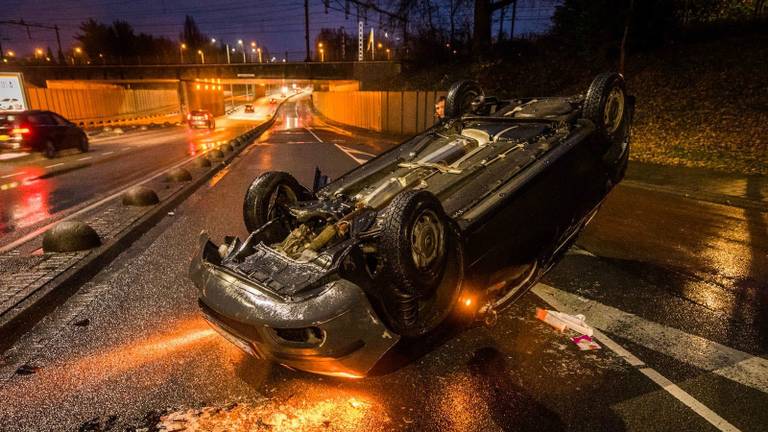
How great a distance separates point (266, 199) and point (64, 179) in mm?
9698

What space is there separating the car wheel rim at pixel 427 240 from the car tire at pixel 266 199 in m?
1.42

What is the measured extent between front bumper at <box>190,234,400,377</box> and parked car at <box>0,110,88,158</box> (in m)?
15.5

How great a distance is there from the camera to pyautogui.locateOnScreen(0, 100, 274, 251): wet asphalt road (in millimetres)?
7305

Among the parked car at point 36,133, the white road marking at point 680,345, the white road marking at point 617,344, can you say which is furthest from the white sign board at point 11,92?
the white road marking at point 680,345

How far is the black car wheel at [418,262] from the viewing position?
9.16ft

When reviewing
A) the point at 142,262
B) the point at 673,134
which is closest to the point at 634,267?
the point at 142,262

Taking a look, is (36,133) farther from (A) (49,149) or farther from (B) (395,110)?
(B) (395,110)

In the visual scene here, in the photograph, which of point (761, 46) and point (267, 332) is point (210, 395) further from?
point (761, 46)

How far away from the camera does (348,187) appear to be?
4344mm

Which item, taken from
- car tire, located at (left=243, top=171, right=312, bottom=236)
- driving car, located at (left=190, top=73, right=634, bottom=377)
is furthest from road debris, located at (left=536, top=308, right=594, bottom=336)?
car tire, located at (left=243, top=171, right=312, bottom=236)

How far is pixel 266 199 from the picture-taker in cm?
395

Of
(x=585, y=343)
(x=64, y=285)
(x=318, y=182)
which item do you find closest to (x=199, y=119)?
(x=64, y=285)

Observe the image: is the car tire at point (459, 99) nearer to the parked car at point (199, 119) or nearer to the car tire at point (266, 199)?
the car tire at point (266, 199)

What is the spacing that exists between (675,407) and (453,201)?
201 cm
